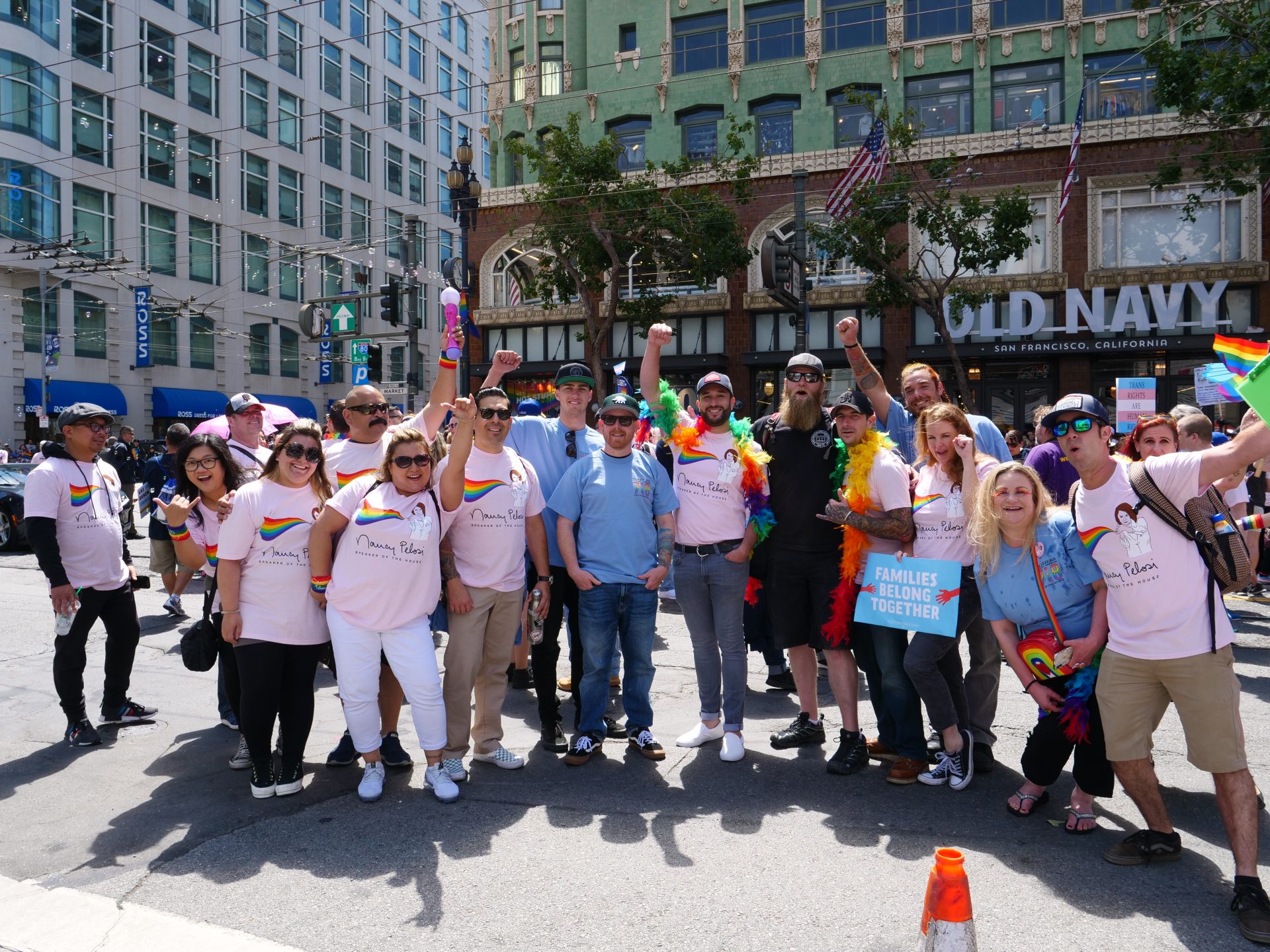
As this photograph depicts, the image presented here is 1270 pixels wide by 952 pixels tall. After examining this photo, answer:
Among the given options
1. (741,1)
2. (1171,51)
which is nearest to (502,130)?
(741,1)

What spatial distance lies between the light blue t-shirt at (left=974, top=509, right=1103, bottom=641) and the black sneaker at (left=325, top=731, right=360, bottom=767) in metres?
3.49

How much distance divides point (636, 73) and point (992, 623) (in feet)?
99.0

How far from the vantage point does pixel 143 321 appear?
112 ft

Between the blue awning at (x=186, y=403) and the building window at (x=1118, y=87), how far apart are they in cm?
3065

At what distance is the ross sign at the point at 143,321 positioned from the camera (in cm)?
3416

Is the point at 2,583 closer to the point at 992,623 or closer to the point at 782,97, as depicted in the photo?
the point at 992,623

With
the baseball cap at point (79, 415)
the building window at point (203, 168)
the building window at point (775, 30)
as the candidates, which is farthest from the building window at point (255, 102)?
the baseball cap at point (79, 415)

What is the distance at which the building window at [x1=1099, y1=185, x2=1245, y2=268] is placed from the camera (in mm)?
24938

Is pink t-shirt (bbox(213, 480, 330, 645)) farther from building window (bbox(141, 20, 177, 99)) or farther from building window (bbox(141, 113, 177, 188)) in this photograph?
building window (bbox(141, 20, 177, 99))

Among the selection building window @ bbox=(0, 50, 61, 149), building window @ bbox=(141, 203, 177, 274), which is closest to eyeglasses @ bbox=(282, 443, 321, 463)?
building window @ bbox=(0, 50, 61, 149)

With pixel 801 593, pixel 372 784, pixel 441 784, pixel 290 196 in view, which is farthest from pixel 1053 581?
pixel 290 196

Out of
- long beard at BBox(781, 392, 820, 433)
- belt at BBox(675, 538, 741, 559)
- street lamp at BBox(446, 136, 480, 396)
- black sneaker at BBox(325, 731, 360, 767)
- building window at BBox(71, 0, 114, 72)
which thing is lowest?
black sneaker at BBox(325, 731, 360, 767)

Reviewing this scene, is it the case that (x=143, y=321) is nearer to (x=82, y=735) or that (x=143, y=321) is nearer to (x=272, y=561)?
(x=82, y=735)

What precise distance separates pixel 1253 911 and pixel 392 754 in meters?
3.92
